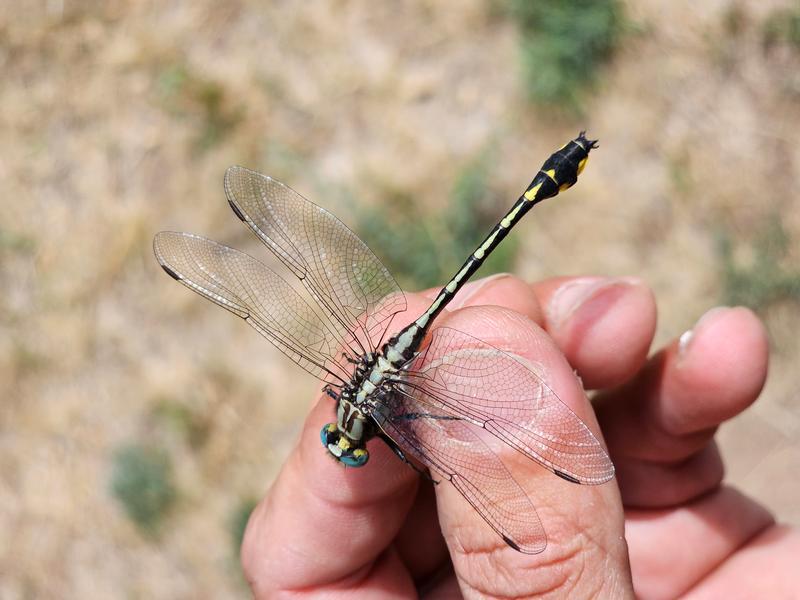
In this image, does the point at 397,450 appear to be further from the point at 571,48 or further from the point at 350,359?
the point at 571,48

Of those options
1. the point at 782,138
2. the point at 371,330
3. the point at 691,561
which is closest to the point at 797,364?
the point at 782,138

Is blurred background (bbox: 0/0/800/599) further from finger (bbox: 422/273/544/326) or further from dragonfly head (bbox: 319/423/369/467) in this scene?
dragonfly head (bbox: 319/423/369/467)

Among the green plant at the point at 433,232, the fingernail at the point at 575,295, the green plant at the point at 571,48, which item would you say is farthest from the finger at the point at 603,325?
the green plant at the point at 571,48

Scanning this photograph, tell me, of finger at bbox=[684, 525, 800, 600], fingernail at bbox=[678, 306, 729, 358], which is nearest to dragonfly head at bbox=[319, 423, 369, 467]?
fingernail at bbox=[678, 306, 729, 358]

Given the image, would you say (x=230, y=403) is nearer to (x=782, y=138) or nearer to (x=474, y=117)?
(x=474, y=117)

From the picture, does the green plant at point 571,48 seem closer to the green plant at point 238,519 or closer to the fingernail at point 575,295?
the fingernail at point 575,295

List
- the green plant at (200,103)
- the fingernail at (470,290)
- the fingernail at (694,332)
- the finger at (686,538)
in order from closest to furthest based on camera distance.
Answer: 1. the fingernail at (470,290)
2. the fingernail at (694,332)
3. the finger at (686,538)
4. the green plant at (200,103)

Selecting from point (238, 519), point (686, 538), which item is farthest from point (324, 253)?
point (238, 519)
